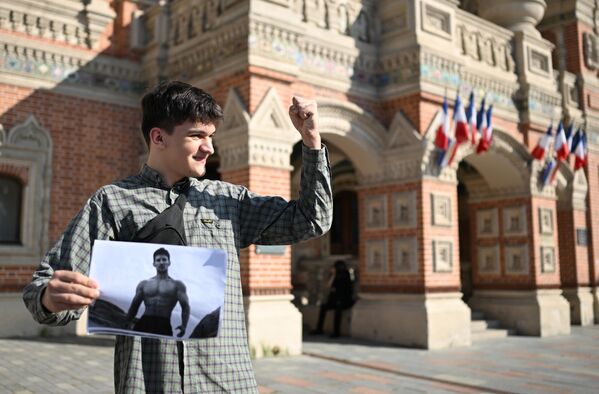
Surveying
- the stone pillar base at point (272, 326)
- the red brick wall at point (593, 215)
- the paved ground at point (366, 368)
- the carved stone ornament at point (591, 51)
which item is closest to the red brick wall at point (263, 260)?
the stone pillar base at point (272, 326)

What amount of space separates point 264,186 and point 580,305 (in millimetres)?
9316

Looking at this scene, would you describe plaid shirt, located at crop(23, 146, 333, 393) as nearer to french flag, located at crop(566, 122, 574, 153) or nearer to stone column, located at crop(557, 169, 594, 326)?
french flag, located at crop(566, 122, 574, 153)

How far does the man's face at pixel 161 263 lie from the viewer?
1825 millimetres

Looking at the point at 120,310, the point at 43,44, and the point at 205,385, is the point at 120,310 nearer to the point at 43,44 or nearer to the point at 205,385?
the point at 205,385

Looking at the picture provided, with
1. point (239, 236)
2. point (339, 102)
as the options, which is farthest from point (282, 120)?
point (239, 236)

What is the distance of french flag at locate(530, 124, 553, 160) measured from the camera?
1204 cm

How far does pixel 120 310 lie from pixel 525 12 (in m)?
13.0

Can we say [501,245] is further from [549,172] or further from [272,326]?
[272,326]

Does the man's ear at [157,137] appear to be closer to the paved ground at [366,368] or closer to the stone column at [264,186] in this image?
the paved ground at [366,368]

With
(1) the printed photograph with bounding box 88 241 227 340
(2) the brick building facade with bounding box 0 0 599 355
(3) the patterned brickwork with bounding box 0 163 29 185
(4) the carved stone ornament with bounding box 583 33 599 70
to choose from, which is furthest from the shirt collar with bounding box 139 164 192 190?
(4) the carved stone ornament with bounding box 583 33 599 70

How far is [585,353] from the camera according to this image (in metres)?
9.51

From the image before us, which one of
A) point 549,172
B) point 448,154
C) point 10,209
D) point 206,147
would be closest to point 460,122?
point 448,154

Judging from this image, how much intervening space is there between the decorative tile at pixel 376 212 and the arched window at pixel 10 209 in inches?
241

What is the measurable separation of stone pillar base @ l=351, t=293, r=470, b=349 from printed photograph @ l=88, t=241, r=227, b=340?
27.1 feet
